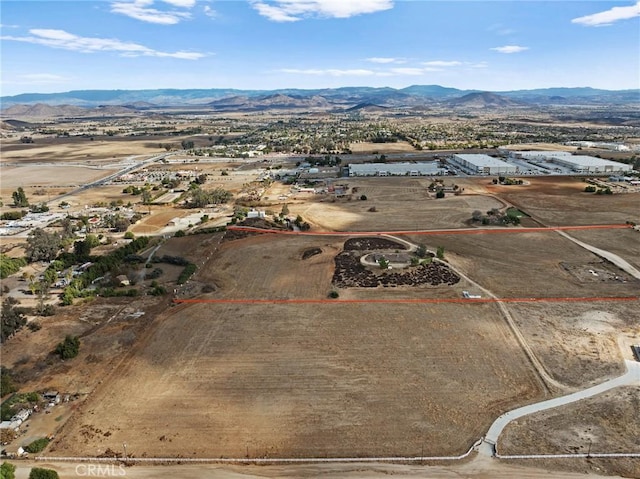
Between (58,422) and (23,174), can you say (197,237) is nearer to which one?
(58,422)

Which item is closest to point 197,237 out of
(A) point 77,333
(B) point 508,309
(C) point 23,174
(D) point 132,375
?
(A) point 77,333

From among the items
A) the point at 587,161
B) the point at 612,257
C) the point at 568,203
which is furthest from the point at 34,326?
the point at 587,161

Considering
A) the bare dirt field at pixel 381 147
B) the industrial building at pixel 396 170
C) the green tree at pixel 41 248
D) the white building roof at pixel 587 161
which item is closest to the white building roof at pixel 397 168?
the industrial building at pixel 396 170

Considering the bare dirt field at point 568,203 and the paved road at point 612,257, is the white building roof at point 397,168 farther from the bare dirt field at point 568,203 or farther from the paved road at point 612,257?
the paved road at point 612,257

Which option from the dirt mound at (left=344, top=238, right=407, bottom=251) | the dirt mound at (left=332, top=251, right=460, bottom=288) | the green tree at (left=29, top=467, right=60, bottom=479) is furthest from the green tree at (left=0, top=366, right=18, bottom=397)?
the dirt mound at (left=344, top=238, right=407, bottom=251)

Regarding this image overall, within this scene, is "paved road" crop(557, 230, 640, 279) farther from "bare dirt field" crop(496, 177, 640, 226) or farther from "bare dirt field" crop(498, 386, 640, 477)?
"bare dirt field" crop(498, 386, 640, 477)

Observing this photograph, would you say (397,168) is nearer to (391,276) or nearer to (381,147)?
(381,147)
